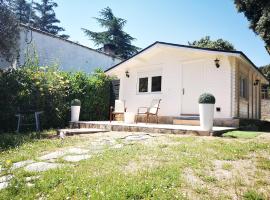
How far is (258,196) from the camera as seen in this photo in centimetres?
329

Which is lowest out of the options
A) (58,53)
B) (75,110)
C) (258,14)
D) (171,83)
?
(75,110)

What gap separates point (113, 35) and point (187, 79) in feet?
72.8

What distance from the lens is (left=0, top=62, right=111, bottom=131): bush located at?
10.4 m

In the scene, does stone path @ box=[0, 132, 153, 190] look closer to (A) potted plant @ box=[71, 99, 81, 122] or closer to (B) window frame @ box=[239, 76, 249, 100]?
(A) potted plant @ box=[71, 99, 81, 122]

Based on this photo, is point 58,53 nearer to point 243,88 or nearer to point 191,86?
point 191,86

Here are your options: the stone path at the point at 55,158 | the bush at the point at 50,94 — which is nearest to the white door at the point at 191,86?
the bush at the point at 50,94

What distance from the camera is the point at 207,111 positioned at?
802 centimetres

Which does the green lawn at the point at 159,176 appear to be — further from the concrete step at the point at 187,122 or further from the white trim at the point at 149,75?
the white trim at the point at 149,75

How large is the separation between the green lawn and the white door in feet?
20.7

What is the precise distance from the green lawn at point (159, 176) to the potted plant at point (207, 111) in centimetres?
210

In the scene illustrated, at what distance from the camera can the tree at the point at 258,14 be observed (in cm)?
1486

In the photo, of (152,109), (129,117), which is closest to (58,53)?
(129,117)

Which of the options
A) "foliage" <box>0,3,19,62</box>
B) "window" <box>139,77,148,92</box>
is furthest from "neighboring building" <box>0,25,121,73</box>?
"window" <box>139,77,148,92</box>

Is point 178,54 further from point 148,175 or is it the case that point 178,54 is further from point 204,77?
point 148,175
